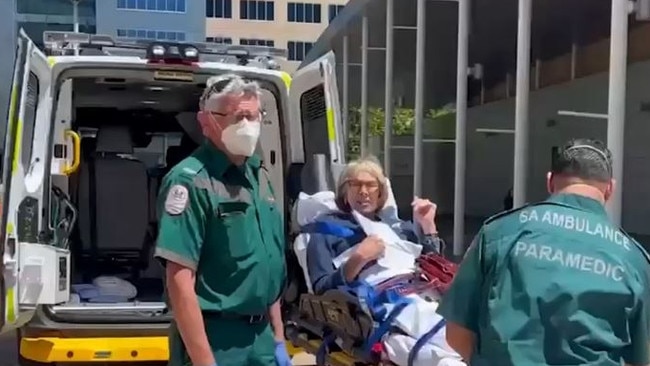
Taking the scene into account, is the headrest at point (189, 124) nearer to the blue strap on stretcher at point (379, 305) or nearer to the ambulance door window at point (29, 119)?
the ambulance door window at point (29, 119)

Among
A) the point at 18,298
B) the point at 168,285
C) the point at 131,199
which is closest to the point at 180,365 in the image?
the point at 168,285

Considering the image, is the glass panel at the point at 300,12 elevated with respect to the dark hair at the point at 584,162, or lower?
elevated

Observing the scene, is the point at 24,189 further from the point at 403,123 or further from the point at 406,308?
the point at 403,123

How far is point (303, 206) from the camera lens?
5.06m

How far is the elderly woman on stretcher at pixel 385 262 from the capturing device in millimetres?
3943

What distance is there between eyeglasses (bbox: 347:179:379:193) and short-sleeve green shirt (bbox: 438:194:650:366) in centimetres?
240

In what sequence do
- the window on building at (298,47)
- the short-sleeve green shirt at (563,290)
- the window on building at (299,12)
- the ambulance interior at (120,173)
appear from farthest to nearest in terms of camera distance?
the window on building at (299,12)
the window on building at (298,47)
the ambulance interior at (120,173)
the short-sleeve green shirt at (563,290)

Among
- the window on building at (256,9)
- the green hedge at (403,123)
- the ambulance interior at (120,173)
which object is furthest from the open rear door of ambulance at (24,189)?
the window on building at (256,9)

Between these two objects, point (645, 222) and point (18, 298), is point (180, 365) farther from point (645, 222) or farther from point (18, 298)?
point (645, 222)

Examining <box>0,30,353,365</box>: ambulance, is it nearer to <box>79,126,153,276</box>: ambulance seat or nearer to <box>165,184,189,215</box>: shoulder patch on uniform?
<box>79,126,153,276</box>: ambulance seat

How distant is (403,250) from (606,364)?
7.57 feet

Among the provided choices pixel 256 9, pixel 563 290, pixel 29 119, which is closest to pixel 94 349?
pixel 29 119

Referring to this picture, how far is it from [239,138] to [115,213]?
3.70 m

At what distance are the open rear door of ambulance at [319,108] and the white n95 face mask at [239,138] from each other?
229 centimetres
